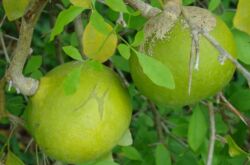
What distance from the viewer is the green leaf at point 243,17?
1.39 meters

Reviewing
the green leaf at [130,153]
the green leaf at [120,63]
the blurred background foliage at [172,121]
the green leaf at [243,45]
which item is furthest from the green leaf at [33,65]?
the green leaf at [243,45]

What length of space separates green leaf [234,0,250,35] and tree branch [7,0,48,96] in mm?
458

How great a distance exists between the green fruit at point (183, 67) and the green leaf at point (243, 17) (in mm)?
34

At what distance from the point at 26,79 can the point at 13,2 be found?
19 centimetres

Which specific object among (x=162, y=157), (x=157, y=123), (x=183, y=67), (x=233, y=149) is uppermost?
(x=183, y=67)

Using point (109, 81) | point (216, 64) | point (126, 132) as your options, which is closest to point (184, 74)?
point (216, 64)

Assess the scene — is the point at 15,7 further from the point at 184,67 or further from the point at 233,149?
the point at 233,149

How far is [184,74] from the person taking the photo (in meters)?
1.34

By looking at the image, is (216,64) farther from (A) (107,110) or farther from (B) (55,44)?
(B) (55,44)

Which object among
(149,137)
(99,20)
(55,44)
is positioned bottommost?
(149,137)

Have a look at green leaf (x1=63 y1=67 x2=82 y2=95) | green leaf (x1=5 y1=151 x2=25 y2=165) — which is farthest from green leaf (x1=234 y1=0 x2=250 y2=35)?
green leaf (x1=5 y1=151 x2=25 y2=165)

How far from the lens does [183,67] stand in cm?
133

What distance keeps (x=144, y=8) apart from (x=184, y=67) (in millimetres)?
167

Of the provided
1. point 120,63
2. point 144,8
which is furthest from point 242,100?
point 144,8
